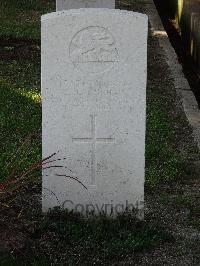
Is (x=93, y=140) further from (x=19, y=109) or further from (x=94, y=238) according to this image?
(x=19, y=109)

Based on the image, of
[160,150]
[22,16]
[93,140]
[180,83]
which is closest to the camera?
[93,140]

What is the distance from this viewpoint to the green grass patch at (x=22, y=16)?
32.8ft

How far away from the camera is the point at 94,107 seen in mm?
4461

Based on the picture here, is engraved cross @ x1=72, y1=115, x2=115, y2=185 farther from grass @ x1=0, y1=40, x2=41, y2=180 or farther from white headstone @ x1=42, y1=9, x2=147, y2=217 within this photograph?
grass @ x1=0, y1=40, x2=41, y2=180

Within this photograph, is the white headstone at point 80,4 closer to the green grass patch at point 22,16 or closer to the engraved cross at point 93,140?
the green grass patch at point 22,16

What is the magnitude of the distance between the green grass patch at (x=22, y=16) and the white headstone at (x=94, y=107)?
549cm

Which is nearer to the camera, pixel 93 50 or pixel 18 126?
pixel 93 50

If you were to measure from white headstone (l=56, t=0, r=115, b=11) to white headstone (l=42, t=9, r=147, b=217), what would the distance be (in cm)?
436

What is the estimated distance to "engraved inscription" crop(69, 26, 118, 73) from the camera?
4352 mm

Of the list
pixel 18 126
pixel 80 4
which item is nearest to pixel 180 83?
pixel 80 4

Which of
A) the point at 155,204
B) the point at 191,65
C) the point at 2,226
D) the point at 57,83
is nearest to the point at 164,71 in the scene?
the point at 191,65

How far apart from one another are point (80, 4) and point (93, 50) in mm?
4461

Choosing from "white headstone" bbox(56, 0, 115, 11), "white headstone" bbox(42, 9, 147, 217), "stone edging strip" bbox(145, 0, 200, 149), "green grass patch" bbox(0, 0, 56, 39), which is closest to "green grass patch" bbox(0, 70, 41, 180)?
"white headstone" bbox(42, 9, 147, 217)

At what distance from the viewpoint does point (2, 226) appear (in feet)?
13.4
